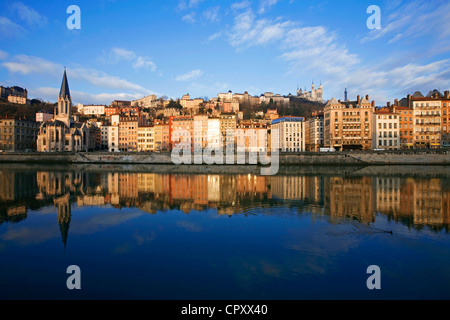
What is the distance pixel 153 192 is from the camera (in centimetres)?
2233

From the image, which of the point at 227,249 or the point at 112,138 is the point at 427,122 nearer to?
the point at 227,249

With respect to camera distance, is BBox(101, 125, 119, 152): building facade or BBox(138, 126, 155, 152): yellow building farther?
BBox(101, 125, 119, 152): building facade

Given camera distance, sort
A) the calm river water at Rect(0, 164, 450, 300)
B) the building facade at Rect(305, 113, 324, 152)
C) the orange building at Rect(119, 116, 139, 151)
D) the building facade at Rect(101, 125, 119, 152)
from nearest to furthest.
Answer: the calm river water at Rect(0, 164, 450, 300) → the building facade at Rect(305, 113, 324, 152) → the orange building at Rect(119, 116, 139, 151) → the building facade at Rect(101, 125, 119, 152)

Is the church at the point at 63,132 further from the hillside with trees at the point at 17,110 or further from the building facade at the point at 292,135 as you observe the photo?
the building facade at the point at 292,135

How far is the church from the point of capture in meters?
81.9

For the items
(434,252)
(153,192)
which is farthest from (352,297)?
(153,192)

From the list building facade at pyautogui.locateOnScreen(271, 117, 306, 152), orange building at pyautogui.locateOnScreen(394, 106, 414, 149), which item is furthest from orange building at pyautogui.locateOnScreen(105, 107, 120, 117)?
orange building at pyautogui.locateOnScreen(394, 106, 414, 149)

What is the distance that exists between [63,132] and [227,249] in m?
86.7

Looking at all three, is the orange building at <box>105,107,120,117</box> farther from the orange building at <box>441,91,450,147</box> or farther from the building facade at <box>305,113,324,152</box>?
the orange building at <box>441,91,450,147</box>

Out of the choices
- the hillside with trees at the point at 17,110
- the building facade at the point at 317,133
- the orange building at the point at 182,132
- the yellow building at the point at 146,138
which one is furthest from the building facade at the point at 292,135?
the hillside with trees at the point at 17,110

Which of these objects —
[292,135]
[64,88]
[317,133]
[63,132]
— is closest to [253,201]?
[317,133]

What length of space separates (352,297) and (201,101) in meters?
136

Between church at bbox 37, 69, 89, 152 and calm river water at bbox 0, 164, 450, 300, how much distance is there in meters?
73.1
